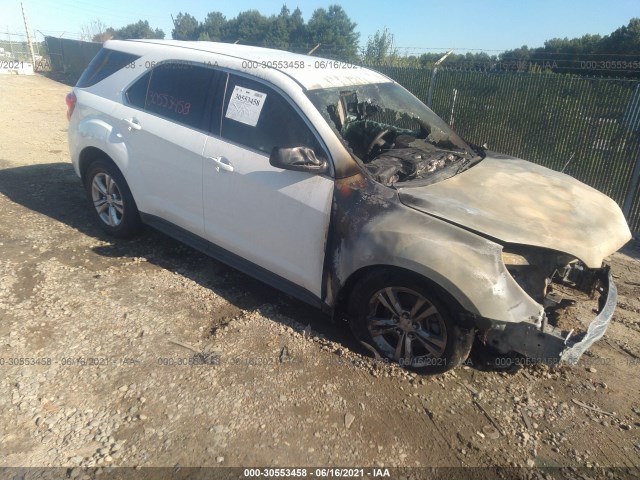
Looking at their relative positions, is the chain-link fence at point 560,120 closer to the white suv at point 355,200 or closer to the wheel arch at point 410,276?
the white suv at point 355,200

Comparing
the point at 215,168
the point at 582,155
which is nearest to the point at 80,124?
the point at 215,168

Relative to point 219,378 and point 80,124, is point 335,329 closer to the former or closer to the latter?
point 219,378

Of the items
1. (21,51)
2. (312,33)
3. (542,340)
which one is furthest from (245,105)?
(312,33)

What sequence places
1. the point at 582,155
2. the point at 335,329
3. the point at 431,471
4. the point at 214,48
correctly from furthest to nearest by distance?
1. the point at 582,155
2. the point at 214,48
3. the point at 335,329
4. the point at 431,471

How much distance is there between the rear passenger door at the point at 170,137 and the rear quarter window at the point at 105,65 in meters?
0.35

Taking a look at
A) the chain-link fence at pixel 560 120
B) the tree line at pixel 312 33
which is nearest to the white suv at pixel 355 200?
the chain-link fence at pixel 560 120

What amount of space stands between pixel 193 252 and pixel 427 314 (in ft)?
8.52

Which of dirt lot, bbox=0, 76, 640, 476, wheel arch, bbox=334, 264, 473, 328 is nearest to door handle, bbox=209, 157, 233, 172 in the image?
dirt lot, bbox=0, 76, 640, 476

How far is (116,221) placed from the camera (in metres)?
4.54

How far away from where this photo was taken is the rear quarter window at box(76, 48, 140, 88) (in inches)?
169

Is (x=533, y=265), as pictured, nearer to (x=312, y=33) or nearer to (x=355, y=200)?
(x=355, y=200)

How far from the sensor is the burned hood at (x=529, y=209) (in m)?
2.67

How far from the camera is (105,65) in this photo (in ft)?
14.7

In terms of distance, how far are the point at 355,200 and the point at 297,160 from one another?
450mm
